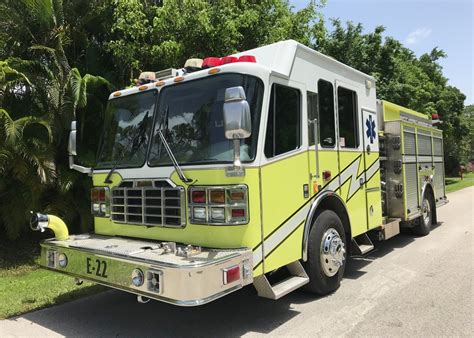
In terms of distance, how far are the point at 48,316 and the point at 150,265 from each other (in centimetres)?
219

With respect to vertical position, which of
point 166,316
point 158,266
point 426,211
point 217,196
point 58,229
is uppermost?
point 217,196

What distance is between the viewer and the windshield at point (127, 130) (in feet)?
16.0

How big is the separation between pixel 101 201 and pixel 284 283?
2.28m

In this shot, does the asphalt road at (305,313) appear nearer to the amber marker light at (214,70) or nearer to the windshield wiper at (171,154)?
the windshield wiper at (171,154)

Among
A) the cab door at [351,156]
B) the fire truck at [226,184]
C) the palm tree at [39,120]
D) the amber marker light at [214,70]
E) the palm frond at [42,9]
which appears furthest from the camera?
the palm frond at [42,9]

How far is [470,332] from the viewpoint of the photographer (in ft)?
13.8

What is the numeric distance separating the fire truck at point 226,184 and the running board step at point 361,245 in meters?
0.07

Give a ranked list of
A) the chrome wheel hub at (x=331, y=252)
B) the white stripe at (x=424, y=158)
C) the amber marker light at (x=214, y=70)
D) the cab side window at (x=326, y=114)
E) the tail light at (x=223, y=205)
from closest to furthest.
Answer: the tail light at (x=223, y=205)
the amber marker light at (x=214, y=70)
the chrome wheel hub at (x=331, y=252)
the cab side window at (x=326, y=114)
the white stripe at (x=424, y=158)

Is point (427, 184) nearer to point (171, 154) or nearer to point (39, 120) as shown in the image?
point (171, 154)

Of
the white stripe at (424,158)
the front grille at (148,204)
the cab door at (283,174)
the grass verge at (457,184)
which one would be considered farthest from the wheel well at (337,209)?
the grass verge at (457,184)

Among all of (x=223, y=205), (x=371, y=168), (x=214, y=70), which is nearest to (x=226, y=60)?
(x=214, y=70)

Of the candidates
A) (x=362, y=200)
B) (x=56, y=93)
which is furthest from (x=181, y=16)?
(x=362, y=200)

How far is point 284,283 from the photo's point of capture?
4.52 metres

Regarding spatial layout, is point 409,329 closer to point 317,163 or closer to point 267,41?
point 317,163
